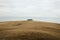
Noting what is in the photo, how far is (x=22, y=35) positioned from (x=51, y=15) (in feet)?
3.80

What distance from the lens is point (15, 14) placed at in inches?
85.4

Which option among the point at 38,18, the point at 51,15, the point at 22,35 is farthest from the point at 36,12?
the point at 22,35

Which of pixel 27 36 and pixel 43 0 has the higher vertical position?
pixel 43 0

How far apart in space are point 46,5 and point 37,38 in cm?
120

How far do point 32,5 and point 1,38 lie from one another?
123cm

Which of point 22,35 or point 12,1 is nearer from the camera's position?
Answer: point 22,35

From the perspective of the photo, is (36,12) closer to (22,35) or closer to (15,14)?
A: (15,14)

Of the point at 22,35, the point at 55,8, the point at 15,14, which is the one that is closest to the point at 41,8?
the point at 55,8

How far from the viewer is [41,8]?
2.15 metres

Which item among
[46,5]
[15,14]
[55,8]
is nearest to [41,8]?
[46,5]

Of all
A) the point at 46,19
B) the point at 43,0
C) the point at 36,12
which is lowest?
the point at 46,19

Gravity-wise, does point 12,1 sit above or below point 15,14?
above

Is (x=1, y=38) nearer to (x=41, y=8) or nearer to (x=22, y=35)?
(x=22, y=35)

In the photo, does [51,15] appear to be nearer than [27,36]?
No
